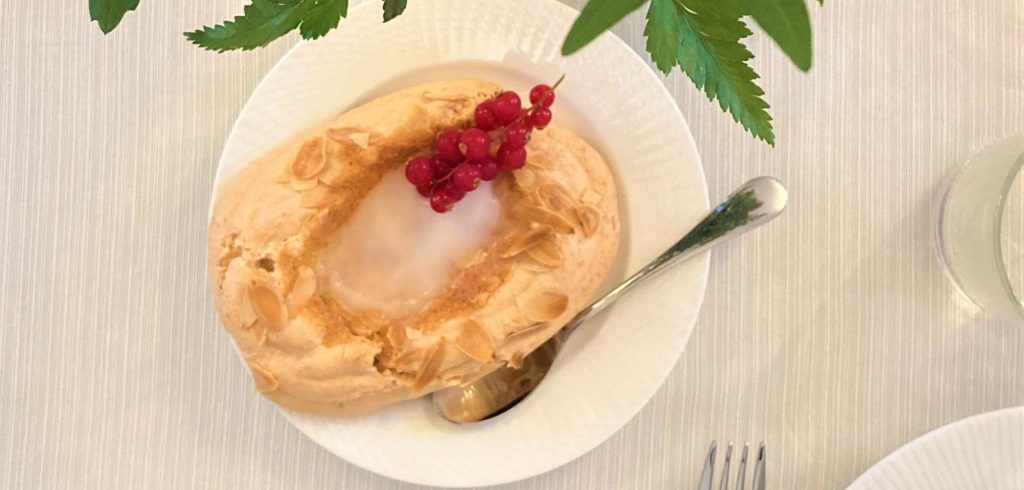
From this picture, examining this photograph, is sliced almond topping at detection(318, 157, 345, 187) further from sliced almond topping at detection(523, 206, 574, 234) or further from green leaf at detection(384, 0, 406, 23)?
green leaf at detection(384, 0, 406, 23)

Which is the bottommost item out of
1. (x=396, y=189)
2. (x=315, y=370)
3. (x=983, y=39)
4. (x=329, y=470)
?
(x=329, y=470)

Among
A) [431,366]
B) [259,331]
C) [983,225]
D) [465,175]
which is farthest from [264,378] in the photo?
[983,225]

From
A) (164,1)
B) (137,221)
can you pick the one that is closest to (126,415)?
(137,221)

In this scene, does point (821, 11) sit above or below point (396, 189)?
above

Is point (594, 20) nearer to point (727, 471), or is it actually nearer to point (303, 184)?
point (303, 184)

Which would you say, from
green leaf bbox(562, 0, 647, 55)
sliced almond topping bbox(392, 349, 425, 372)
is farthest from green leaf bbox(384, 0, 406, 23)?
sliced almond topping bbox(392, 349, 425, 372)

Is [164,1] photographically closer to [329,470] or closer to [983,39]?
[329,470]
